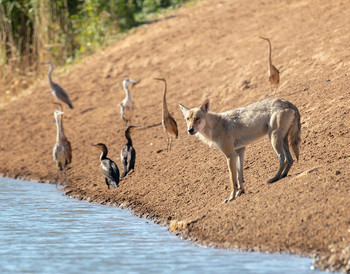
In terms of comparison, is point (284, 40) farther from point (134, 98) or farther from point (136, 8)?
point (136, 8)

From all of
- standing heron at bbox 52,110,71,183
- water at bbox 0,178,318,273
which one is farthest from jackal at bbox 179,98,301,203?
standing heron at bbox 52,110,71,183

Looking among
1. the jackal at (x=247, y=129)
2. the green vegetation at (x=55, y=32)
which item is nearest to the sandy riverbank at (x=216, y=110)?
the jackal at (x=247, y=129)

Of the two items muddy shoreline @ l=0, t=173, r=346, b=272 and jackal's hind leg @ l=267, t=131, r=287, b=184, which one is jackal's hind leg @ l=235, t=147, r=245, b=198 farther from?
muddy shoreline @ l=0, t=173, r=346, b=272

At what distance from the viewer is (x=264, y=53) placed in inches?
763

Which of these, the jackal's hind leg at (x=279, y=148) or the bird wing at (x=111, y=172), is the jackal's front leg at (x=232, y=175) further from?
the bird wing at (x=111, y=172)

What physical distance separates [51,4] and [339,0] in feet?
37.4

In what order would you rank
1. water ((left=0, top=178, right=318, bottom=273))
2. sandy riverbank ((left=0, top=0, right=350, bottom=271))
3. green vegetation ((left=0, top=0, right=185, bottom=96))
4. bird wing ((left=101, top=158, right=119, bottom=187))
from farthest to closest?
green vegetation ((left=0, top=0, right=185, bottom=96)) → bird wing ((left=101, top=158, right=119, bottom=187)) → sandy riverbank ((left=0, top=0, right=350, bottom=271)) → water ((left=0, top=178, right=318, bottom=273))

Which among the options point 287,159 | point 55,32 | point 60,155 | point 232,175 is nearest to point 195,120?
point 232,175

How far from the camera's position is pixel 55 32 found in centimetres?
2619

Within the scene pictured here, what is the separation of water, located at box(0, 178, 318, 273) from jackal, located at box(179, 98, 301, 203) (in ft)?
4.97

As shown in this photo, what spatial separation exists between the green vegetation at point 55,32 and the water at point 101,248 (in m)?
14.4

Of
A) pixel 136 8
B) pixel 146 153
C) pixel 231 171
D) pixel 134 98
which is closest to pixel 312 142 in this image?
pixel 231 171

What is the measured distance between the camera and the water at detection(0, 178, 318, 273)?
25.5 feet

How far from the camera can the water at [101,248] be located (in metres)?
7.78
